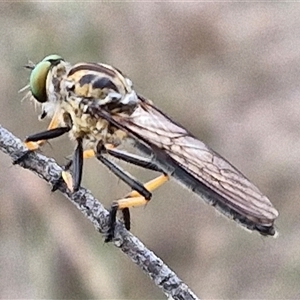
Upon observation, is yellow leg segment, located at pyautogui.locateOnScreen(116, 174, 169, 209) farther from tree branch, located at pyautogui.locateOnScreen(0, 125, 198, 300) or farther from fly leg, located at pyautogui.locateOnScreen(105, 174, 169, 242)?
tree branch, located at pyautogui.locateOnScreen(0, 125, 198, 300)

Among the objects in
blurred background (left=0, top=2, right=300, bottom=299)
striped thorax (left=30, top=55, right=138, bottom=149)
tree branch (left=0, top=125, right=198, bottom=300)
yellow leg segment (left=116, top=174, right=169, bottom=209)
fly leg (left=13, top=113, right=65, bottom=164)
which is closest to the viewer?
tree branch (left=0, top=125, right=198, bottom=300)

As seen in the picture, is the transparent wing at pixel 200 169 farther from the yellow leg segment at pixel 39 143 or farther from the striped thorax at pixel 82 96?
the yellow leg segment at pixel 39 143

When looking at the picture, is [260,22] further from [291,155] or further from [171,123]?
[171,123]

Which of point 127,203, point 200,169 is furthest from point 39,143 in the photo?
point 200,169

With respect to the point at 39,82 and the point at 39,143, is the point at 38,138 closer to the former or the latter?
the point at 39,143

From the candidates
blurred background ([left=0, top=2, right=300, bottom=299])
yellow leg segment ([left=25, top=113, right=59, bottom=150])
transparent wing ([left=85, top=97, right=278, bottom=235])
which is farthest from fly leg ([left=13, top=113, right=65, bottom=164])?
blurred background ([left=0, top=2, right=300, bottom=299])

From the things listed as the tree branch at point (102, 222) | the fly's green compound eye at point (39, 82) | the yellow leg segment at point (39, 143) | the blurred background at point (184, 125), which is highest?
the blurred background at point (184, 125)

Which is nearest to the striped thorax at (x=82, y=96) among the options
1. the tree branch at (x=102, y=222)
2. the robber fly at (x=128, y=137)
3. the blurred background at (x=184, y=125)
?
the robber fly at (x=128, y=137)

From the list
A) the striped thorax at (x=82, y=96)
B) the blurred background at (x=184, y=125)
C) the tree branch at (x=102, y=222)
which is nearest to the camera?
the tree branch at (x=102, y=222)
